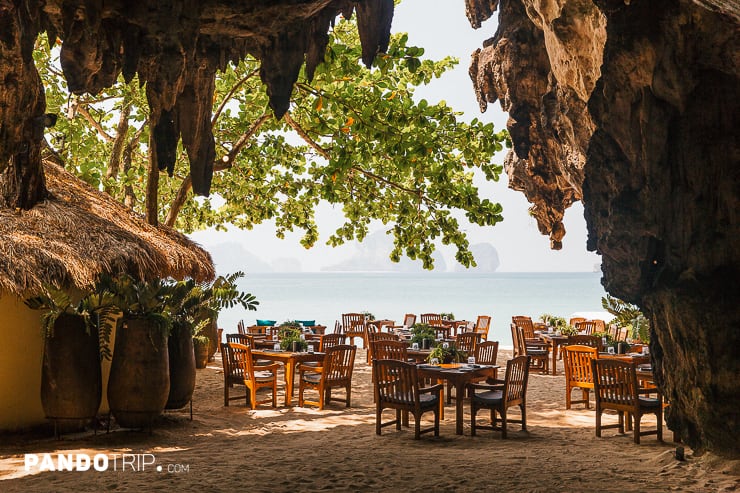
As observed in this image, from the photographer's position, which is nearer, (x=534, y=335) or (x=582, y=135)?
(x=582, y=135)

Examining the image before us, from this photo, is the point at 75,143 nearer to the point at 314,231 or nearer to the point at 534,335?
the point at 314,231

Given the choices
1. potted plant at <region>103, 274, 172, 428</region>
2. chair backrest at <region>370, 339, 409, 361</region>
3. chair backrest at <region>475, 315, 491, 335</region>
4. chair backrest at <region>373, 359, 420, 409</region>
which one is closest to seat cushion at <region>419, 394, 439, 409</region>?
chair backrest at <region>373, 359, 420, 409</region>

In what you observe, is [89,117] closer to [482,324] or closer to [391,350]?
[391,350]

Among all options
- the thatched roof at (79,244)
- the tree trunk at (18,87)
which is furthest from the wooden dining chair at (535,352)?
the tree trunk at (18,87)

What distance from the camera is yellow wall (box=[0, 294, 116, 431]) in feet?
24.5

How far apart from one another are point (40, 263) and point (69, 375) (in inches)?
50.9

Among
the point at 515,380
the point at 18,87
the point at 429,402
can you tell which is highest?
the point at 18,87

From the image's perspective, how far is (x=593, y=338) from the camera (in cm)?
1134

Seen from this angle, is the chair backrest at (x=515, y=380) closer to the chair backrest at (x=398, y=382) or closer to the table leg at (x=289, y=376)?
the chair backrest at (x=398, y=382)

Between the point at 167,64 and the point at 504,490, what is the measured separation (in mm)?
4426

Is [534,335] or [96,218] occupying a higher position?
[96,218]

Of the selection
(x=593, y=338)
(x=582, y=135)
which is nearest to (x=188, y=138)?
(x=582, y=135)

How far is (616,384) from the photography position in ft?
23.7

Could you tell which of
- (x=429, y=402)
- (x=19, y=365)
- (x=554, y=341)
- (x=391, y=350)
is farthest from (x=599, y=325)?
(x=19, y=365)
